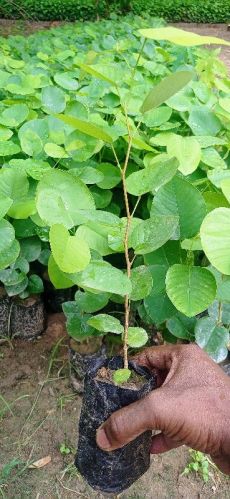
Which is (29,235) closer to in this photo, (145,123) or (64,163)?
(64,163)

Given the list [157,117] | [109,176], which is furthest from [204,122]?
[109,176]

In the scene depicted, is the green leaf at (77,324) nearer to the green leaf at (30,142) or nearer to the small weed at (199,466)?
the green leaf at (30,142)

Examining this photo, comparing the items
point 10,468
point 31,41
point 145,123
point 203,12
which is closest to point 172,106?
point 145,123

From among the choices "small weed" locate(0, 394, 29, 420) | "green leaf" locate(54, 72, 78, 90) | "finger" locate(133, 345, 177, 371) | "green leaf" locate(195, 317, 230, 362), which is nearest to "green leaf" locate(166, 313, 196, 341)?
"green leaf" locate(195, 317, 230, 362)

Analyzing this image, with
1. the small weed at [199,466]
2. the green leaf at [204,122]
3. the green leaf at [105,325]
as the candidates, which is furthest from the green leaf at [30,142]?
the small weed at [199,466]

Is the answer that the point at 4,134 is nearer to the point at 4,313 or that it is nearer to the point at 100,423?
the point at 4,313
